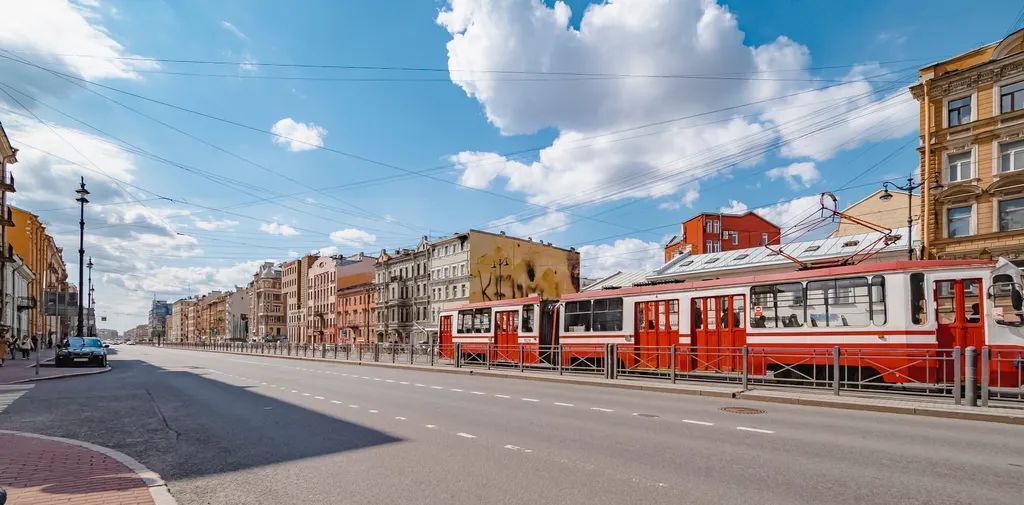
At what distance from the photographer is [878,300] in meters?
15.2

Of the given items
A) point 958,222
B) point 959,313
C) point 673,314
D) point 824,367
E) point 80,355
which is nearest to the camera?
point 959,313

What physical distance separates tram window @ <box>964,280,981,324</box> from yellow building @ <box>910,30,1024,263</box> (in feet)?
55.1

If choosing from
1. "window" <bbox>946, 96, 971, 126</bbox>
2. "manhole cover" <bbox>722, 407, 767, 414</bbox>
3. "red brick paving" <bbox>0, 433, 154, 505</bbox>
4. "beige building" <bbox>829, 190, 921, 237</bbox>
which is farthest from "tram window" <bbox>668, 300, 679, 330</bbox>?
"beige building" <bbox>829, 190, 921, 237</bbox>

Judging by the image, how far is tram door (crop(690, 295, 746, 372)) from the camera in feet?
59.5

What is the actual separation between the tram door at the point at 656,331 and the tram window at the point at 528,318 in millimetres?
6534

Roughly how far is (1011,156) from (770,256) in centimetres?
1364

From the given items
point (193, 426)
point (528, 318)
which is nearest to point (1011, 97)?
point (528, 318)

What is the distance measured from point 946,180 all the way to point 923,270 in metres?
21.2

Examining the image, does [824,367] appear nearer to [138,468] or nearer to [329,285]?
[138,468]

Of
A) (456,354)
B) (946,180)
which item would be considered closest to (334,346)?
(456,354)

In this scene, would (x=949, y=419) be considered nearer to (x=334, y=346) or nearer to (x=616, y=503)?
(x=616, y=503)

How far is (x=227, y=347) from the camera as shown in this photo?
69.8 m

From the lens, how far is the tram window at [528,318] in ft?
88.2

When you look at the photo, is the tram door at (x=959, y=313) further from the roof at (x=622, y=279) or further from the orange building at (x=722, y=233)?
the orange building at (x=722, y=233)
